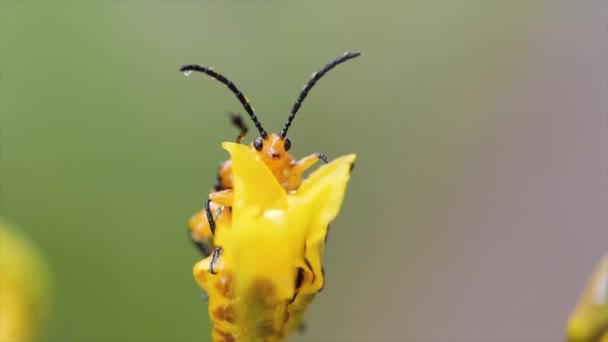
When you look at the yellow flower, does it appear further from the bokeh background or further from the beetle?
the bokeh background

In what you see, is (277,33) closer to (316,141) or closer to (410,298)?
(316,141)

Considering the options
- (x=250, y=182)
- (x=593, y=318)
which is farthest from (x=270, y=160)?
(x=593, y=318)

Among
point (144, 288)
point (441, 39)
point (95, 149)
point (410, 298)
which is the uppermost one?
point (441, 39)

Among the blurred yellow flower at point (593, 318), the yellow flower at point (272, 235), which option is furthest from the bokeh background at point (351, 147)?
the blurred yellow flower at point (593, 318)

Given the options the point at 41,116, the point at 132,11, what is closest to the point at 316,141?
the point at 132,11

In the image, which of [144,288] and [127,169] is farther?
[127,169]

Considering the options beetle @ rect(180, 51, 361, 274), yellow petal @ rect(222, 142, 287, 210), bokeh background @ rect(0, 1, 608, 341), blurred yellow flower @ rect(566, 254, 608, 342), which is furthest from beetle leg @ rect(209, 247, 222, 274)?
bokeh background @ rect(0, 1, 608, 341)

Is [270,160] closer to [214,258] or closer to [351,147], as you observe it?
[214,258]
